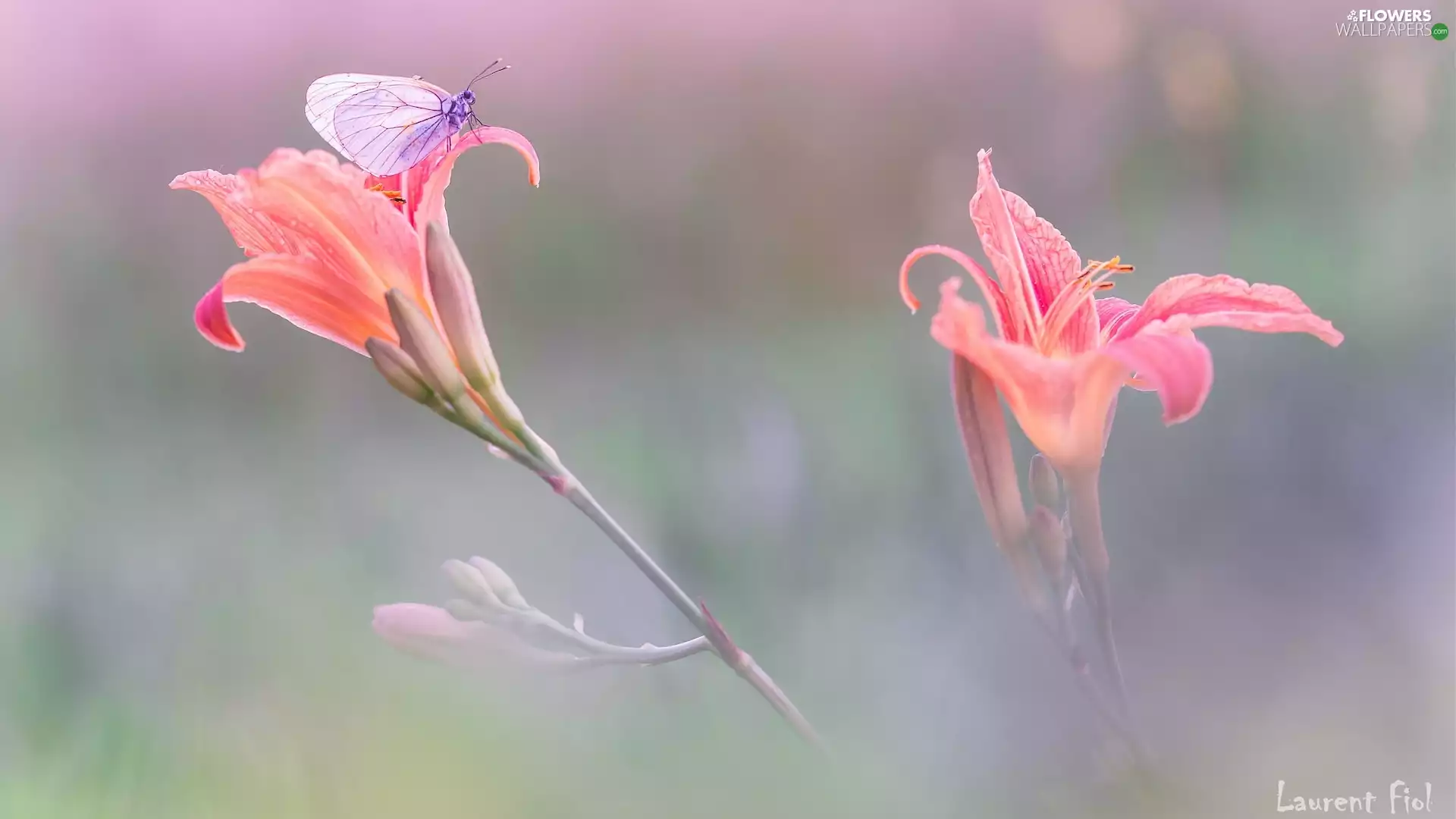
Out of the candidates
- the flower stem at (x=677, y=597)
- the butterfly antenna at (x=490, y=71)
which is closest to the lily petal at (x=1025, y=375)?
the flower stem at (x=677, y=597)

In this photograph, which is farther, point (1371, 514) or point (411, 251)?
point (1371, 514)

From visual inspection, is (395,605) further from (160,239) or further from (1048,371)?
(160,239)

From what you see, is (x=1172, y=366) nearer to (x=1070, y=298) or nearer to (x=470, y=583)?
(x=1070, y=298)

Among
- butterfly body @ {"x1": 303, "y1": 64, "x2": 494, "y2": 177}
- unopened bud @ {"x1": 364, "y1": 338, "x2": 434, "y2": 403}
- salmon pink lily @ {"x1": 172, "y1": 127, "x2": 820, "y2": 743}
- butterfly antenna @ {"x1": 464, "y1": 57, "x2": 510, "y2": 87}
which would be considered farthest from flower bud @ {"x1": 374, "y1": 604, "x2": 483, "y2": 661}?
butterfly antenna @ {"x1": 464, "y1": 57, "x2": 510, "y2": 87}

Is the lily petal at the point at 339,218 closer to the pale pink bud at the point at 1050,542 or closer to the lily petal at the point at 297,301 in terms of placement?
the lily petal at the point at 297,301

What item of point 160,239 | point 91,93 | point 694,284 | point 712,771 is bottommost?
point 712,771

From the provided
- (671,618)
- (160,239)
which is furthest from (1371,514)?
(160,239)
